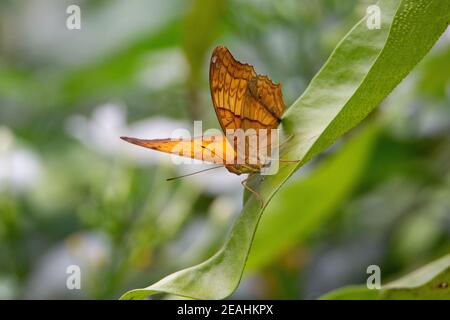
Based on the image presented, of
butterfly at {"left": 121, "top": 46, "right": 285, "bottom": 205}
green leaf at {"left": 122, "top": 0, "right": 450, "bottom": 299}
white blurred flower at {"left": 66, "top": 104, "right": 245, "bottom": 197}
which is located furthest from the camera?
white blurred flower at {"left": 66, "top": 104, "right": 245, "bottom": 197}

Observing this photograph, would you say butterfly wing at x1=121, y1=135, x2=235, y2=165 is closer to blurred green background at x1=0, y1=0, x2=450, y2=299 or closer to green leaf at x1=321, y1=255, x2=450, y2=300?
green leaf at x1=321, y1=255, x2=450, y2=300

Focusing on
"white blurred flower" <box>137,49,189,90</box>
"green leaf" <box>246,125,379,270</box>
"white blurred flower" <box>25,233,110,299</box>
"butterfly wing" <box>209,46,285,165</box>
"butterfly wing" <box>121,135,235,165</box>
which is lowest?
"white blurred flower" <box>25,233,110,299</box>

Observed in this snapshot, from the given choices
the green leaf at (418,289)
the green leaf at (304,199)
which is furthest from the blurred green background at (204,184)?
the green leaf at (418,289)

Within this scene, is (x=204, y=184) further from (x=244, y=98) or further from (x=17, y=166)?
(x=244, y=98)

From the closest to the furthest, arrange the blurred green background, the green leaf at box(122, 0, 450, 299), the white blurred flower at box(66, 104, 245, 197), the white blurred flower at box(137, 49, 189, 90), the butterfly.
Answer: the green leaf at box(122, 0, 450, 299) < the butterfly < the blurred green background < the white blurred flower at box(66, 104, 245, 197) < the white blurred flower at box(137, 49, 189, 90)

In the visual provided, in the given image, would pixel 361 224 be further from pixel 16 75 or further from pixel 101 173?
pixel 16 75

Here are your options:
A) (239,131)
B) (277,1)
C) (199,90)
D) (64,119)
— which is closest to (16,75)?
(64,119)

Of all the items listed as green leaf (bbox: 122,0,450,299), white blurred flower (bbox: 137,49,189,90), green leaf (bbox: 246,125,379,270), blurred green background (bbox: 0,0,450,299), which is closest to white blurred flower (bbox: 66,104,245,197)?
blurred green background (bbox: 0,0,450,299)
